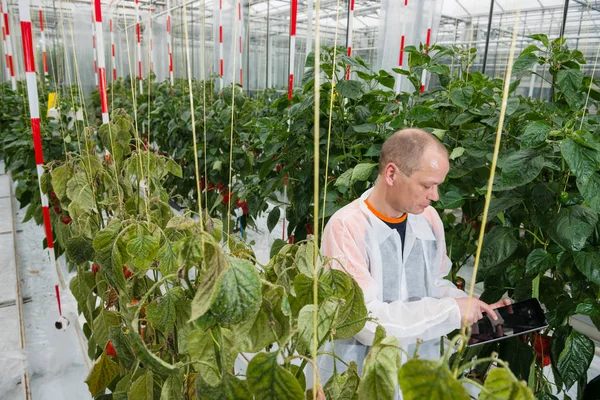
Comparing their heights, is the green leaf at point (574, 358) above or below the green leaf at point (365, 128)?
below

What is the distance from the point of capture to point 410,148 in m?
0.92

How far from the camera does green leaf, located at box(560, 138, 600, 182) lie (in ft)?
2.78

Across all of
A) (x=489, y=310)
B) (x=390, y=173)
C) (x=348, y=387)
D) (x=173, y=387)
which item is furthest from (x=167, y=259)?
(x=489, y=310)

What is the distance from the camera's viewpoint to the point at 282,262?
24.0 inches

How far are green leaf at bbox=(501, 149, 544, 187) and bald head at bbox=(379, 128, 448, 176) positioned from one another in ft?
0.40

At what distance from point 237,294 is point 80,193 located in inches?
25.7

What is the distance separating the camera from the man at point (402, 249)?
3.03 ft

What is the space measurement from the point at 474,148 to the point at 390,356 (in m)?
0.83

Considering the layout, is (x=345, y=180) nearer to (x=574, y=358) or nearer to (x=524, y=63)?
(x=524, y=63)

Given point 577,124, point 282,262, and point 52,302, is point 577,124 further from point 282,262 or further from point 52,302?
point 52,302

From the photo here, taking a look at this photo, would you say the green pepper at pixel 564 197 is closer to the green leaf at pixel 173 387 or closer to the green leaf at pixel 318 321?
the green leaf at pixel 318 321

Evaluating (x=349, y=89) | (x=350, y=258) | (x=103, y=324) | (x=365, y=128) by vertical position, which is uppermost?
(x=349, y=89)


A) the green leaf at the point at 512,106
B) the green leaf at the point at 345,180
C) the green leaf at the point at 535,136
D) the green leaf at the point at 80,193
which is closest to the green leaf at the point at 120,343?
the green leaf at the point at 80,193

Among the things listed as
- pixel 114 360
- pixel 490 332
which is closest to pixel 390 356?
pixel 490 332
